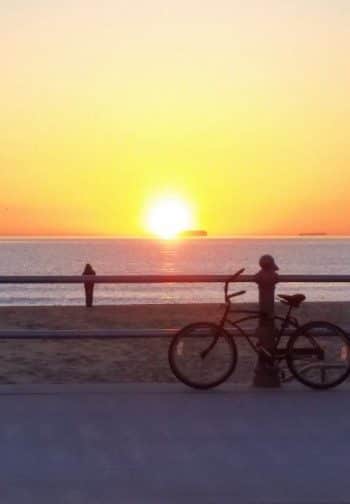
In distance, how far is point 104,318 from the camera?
36312 mm

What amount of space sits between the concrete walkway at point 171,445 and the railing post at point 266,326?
0.78 feet

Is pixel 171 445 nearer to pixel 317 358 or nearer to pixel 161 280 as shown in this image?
pixel 317 358

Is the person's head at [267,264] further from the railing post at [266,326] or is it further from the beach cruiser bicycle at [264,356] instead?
the beach cruiser bicycle at [264,356]

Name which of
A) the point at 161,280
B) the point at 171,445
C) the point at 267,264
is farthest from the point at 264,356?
the point at 171,445

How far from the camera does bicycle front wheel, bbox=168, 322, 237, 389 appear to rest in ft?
37.8

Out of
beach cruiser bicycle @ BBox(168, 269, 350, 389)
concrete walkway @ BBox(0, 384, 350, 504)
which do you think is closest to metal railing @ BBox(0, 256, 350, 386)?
beach cruiser bicycle @ BBox(168, 269, 350, 389)

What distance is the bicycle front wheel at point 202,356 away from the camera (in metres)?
11.5

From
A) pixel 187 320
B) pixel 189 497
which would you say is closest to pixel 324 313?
pixel 187 320

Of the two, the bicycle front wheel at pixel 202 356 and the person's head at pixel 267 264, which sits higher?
the person's head at pixel 267 264

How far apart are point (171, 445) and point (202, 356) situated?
3.02 meters

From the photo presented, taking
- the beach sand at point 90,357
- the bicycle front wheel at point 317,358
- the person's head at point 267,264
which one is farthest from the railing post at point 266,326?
the beach sand at point 90,357

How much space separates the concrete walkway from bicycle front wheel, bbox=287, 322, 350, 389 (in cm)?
15

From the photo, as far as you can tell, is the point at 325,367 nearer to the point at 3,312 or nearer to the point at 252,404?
the point at 252,404

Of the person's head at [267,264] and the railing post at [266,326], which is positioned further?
the person's head at [267,264]
